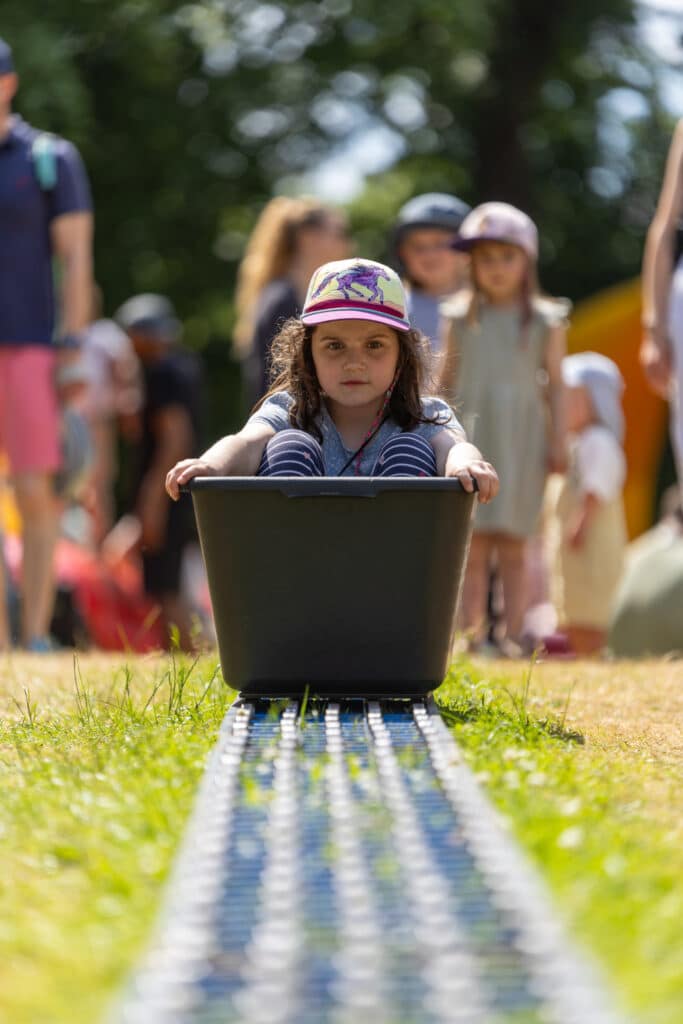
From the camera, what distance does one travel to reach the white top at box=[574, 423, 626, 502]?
6840 millimetres

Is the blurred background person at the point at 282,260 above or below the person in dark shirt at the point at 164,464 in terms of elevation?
above

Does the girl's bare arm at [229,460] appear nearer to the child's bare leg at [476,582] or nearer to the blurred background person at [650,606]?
the child's bare leg at [476,582]

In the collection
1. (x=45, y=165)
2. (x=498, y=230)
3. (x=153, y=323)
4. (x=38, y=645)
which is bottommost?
(x=38, y=645)

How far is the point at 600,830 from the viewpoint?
2363 millimetres

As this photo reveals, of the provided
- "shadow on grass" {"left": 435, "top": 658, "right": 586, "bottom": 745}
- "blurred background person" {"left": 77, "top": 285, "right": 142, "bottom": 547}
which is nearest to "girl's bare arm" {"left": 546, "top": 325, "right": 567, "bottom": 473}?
"shadow on grass" {"left": 435, "top": 658, "right": 586, "bottom": 745}

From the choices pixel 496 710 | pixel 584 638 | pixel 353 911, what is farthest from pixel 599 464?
pixel 353 911

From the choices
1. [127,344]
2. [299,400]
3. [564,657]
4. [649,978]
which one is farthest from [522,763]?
[127,344]

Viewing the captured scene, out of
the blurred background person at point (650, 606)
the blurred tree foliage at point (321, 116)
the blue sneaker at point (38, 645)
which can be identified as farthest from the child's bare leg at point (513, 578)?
the blurred tree foliage at point (321, 116)

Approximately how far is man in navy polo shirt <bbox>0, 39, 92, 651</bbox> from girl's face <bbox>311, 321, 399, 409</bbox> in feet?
6.56

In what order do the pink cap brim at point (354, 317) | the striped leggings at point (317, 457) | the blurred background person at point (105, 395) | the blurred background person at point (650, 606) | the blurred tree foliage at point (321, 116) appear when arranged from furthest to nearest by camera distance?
1. the blurred tree foliage at point (321, 116)
2. the blurred background person at point (105, 395)
3. the blurred background person at point (650, 606)
4. the pink cap brim at point (354, 317)
5. the striped leggings at point (317, 457)

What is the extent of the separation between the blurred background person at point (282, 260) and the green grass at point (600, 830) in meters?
2.89

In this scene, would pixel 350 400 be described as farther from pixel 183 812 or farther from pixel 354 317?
pixel 183 812

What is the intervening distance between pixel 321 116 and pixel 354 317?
11.9 metres

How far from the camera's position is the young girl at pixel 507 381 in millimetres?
5672
